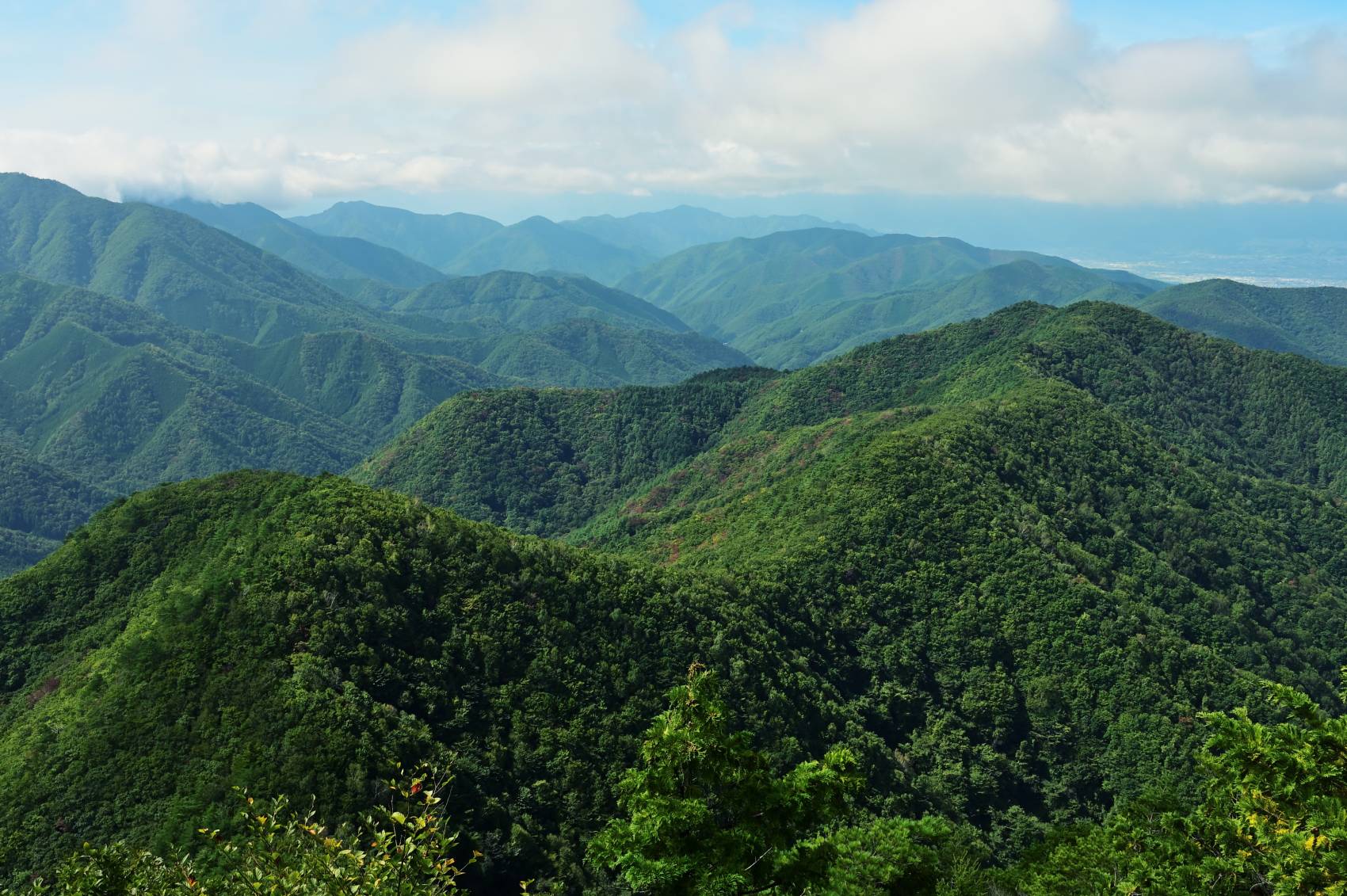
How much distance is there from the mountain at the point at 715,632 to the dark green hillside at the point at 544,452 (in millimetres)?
43133

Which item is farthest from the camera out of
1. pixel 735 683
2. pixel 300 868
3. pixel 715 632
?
pixel 715 632

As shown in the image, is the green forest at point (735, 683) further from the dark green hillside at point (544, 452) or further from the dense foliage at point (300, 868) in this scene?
the dark green hillside at point (544, 452)

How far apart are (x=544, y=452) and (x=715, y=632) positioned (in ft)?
406

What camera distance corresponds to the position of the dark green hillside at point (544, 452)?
177250 mm

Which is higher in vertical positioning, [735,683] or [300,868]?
[300,868]

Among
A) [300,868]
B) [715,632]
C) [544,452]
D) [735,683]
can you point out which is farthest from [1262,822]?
[544,452]

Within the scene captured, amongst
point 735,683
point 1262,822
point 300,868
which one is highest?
point 1262,822

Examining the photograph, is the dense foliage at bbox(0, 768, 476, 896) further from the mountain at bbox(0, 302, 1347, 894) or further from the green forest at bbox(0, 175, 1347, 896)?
the mountain at bbox(0, 302, 1347, 894)

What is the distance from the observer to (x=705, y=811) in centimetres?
1902

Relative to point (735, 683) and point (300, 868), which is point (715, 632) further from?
point (300, 868)

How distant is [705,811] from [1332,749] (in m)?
15.7

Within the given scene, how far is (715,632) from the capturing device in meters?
72.7

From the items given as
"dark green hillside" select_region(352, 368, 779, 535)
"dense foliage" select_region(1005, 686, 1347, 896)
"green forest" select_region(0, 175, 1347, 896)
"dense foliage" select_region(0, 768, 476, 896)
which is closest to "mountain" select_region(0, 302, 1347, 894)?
"green forest" select_region(0, 175, 1347, 896)

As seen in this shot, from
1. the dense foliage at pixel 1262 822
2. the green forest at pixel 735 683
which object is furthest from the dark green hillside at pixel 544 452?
the dense foliage at pixel 1262 822
